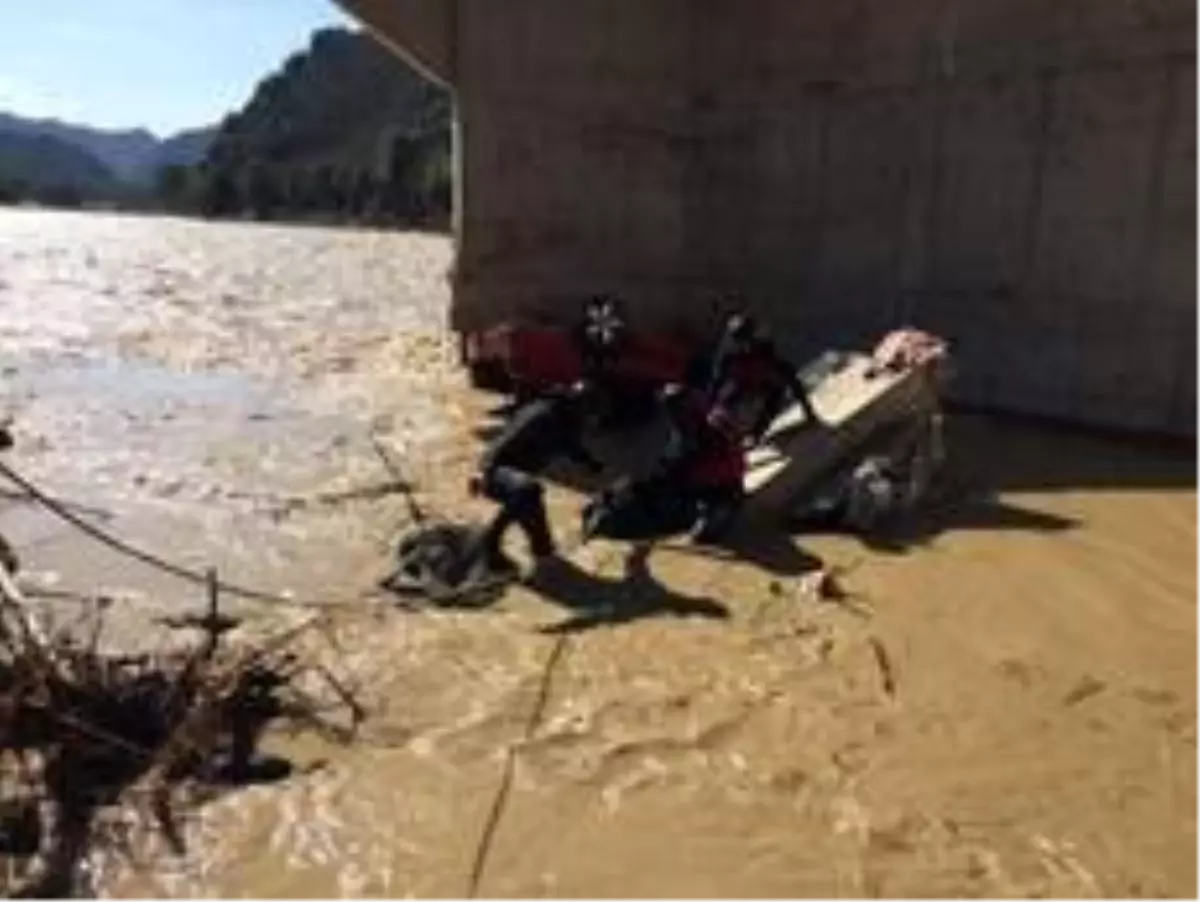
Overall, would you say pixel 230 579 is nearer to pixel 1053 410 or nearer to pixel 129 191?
pixel 1053 410

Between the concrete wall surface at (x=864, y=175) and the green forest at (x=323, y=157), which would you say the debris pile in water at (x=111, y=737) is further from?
the green forest at (x=323, y=157)

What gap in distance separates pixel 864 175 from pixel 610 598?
9.64 m

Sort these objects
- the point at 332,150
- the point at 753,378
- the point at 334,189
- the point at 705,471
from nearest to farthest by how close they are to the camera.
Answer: the point at 705,471
the point at 753,378
the point at 334,189
the point at 332,150

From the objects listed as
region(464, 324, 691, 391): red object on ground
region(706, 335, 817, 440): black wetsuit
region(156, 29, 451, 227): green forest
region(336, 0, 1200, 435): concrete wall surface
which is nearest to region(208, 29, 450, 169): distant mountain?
region(156, 29, 451, 227): green forest

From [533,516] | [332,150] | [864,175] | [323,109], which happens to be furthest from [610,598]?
[323,109]

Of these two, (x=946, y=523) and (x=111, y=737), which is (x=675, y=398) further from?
(x=111, y=737)

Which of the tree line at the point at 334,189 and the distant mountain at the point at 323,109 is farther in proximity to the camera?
the distant mountain at the point at 323,109

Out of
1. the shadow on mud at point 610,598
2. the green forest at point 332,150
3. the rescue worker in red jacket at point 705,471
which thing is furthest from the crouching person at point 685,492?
the green forest at point 332,150

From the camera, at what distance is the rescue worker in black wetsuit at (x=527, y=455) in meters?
10.7

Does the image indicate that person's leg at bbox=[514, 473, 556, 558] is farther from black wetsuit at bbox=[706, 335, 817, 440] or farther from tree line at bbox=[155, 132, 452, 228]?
tree line at bbox=[155, 132, 452, 228]

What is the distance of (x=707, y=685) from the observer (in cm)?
877

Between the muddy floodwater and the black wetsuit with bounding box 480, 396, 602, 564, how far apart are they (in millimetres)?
452

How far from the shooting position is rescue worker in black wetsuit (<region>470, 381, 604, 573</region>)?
1071cm

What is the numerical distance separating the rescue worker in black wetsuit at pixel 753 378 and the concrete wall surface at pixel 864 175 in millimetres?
3663
